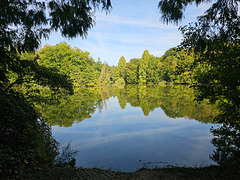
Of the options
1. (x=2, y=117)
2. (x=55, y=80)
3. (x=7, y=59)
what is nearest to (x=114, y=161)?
(x=55, y=80)

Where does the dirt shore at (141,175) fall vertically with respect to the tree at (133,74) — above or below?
below

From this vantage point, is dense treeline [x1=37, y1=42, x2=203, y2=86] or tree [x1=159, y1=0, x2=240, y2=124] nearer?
tree [x1=159, y1=0, x2=240, y2=124]

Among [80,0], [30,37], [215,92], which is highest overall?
[80,0]

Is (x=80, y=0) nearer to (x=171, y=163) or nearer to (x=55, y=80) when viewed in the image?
(x=55, y=80)

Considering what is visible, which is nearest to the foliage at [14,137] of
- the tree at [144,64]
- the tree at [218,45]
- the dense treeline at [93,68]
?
the tree at [218,45]

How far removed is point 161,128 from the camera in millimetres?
11820

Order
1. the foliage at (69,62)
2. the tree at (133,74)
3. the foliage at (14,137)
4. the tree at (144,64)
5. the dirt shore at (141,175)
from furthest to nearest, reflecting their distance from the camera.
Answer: the tree at (133,74) → the tree at (144,64) → the foliage at (69,62) → the dirt shore at (141,175) → the foliage at (14,137)

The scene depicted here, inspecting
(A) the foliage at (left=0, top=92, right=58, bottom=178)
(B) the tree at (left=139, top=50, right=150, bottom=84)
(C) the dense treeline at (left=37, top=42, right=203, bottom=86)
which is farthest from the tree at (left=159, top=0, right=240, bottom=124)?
(B) the tree at (left=139, top=50, right=150, bottom=84)

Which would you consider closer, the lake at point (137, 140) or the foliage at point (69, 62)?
the lake at point (137, 140)

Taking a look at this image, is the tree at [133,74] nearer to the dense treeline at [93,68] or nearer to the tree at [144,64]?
the dense treeline at [93,68]

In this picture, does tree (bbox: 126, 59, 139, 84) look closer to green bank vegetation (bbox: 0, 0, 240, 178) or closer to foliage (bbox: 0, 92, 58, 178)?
green bank vegetation (bbox: 0, 0, 240, 178)

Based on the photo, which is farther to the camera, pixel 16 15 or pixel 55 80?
pixel 55 80

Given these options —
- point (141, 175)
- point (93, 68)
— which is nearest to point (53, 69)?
point (141, 175)

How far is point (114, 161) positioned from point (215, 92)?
5.21 meters
